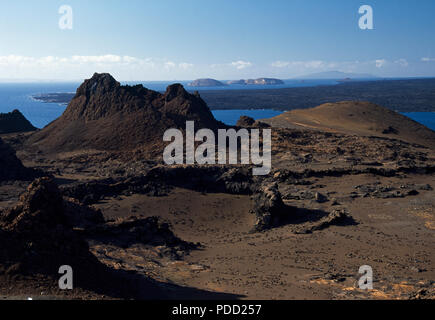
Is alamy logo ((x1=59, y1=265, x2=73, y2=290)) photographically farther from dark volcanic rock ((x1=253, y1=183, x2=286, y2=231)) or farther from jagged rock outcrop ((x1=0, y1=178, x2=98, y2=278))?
dark volcanic rock ((x1=253, y1=183, x2=286, y2=231))

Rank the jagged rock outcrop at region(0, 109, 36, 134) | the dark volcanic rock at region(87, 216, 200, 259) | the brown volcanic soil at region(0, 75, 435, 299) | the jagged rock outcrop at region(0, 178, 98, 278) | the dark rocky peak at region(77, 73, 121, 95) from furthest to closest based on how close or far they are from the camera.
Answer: the jagged rock outcrop at region(0, 109, 36, 134) → the dark rocky peak at region(77, 73, 121, 95) → the dark volcanic rock at region(87, 216, 200, 259) → the brown volcanic soil at region(0, 75, 435, 299) → the jagged rock outcrop at region(0, 178, 98, 278)

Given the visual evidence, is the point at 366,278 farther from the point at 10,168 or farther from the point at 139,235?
the point at 10,168

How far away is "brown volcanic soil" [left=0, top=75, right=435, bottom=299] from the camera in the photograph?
466 inches

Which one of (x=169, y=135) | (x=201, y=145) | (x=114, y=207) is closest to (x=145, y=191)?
(x=114, y=207)

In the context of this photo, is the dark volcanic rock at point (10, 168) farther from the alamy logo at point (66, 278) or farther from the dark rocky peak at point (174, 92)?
the alamy logo at point (66, 278)

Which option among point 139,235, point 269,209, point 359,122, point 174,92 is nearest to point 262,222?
point 269,209

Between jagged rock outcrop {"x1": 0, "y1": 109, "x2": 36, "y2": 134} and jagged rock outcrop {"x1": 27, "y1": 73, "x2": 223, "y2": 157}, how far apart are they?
8754 mm

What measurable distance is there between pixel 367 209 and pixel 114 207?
13.6 meters

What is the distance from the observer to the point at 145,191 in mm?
25422

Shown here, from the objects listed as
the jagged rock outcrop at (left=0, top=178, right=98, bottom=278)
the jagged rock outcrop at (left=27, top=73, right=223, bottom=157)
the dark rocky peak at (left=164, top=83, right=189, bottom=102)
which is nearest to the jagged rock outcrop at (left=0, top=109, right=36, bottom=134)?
the jagged rock outcrop at (left=27, top=73, right=223, bottom=157)

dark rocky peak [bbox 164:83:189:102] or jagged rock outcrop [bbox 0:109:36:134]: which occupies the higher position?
dark rocky peak [bbox 164:83:189:102]

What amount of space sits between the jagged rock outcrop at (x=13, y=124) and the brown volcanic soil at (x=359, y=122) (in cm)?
3078
